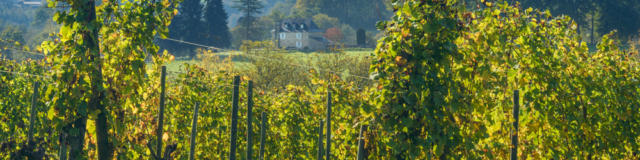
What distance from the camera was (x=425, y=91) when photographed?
6.23 meters

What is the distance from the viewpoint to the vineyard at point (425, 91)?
20.2ft

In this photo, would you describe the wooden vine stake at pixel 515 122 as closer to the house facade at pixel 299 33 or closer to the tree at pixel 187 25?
the tree at pixel 187 25

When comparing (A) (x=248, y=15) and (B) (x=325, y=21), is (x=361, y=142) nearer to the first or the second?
(A) (x=248, y=15)

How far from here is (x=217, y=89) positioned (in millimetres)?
10812

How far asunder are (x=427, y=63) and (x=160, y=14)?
2.75m

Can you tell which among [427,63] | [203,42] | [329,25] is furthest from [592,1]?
[427,63]

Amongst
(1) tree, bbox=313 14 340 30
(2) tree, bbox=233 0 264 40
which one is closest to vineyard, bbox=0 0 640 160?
(2) tree, bbox=233 0 264 40

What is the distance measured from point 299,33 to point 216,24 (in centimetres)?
2804

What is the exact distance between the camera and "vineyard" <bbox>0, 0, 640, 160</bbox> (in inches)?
242

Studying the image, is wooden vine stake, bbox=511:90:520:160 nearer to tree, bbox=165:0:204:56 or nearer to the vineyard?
the vineyard

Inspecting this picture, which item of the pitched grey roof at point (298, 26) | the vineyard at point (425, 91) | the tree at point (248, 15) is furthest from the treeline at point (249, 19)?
the vineyard at point (425, 91)

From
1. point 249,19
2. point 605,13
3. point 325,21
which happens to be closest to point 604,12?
point 605,13

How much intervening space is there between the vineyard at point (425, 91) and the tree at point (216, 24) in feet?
167

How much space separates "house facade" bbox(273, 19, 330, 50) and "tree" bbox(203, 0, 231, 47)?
882 inches
